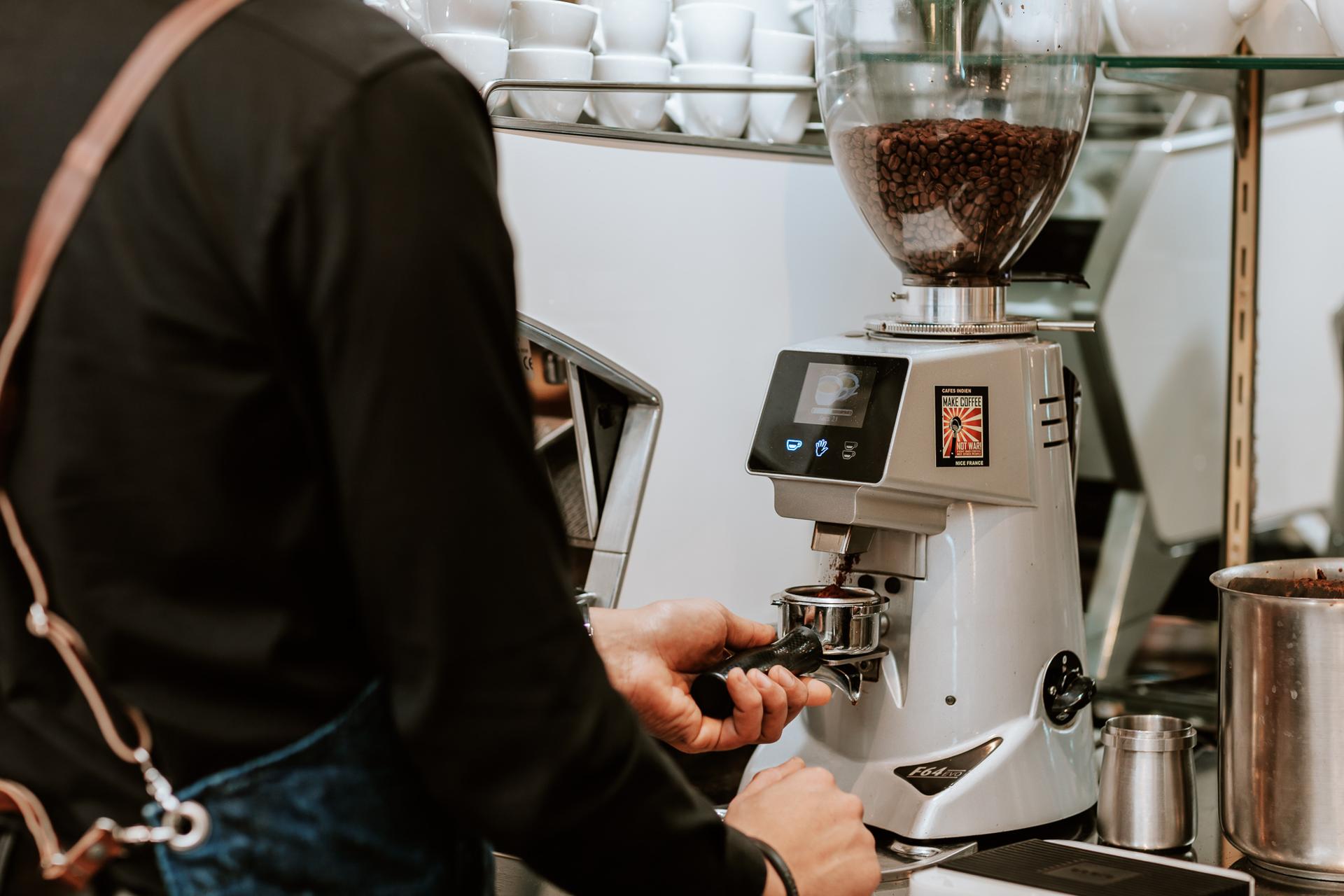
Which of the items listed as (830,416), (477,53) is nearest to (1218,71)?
(830,416)

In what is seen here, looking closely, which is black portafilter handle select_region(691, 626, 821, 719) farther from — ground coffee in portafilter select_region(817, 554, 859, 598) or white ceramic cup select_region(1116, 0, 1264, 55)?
white ceramic cup select_region(1116, 0, 1264, 55)

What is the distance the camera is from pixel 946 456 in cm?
99

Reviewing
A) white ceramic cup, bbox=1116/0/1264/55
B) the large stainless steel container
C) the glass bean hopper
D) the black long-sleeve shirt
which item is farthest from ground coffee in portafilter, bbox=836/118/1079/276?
the black long-sleeve shirt

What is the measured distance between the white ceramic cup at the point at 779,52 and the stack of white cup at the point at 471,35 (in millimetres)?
306

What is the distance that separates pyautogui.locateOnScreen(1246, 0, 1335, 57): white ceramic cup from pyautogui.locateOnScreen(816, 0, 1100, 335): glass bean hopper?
0.53 ft

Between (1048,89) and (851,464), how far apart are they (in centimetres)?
36

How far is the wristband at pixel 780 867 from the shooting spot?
681mm

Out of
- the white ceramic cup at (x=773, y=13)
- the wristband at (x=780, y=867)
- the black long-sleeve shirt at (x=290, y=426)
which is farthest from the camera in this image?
the white ceramic cup at (x=773, y=13)

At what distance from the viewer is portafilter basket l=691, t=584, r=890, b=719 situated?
0.92 metres

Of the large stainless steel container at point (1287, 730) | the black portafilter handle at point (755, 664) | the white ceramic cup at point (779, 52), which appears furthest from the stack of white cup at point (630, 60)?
the large stainless steel container at point (1287, 730)

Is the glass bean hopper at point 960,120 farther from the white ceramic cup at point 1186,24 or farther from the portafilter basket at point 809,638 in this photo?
the portafilter basket at point 809,638

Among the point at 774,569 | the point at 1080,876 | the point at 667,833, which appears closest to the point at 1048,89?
the point at 774,569

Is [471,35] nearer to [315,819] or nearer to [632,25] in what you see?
[632,25]

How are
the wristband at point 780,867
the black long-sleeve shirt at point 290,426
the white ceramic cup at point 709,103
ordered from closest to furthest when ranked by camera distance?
the black long-sleeve shirt at point 290,426 → the wristband at point 780,867 → the white ceramic cup at point 709,103
